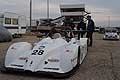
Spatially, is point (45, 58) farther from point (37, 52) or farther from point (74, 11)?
point (74, 11)

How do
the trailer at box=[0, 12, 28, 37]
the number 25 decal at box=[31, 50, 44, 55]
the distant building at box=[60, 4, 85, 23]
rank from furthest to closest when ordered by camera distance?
1. the trailer at box=[0, 12, 28, 37]
2. the distant building at box=[60, 4, 85, 23]
3. the number 25 decal at box=[31, 50, 44, 55]

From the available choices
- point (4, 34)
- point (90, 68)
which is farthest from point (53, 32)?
point (4, 34)

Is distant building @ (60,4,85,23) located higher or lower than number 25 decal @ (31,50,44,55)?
higher

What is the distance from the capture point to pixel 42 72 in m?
7.00

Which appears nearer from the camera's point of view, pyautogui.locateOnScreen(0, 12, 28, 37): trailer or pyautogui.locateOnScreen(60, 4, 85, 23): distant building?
pyautogui.locateOnScreen(60, 4, 85, 23): distant building

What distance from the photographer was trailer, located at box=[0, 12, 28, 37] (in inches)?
1077

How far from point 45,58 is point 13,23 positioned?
72.2 feet

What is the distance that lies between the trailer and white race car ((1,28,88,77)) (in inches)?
753

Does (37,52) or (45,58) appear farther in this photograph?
(37,52)

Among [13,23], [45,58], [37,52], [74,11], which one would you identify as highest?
[74,11]

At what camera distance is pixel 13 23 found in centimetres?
2877

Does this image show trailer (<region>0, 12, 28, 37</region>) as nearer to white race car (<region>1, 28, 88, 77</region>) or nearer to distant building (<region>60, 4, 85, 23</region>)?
distant building (<region>60, 4, 85, 23</region>)

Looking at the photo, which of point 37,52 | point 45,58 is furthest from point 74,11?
point 45,58

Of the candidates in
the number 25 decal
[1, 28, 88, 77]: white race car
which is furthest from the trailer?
the number 25 decal
